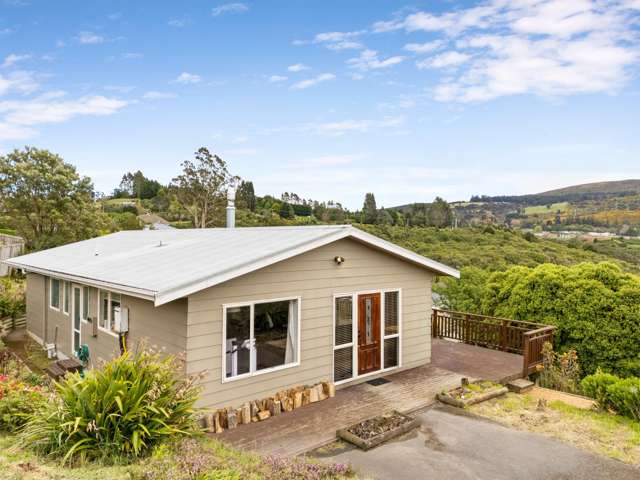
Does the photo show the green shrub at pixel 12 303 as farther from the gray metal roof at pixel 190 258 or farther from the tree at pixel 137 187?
the tree at pixel 137 187

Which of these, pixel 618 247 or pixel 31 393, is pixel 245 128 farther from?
pixel 618 247

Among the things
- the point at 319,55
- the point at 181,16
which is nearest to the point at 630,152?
the point at 319,55

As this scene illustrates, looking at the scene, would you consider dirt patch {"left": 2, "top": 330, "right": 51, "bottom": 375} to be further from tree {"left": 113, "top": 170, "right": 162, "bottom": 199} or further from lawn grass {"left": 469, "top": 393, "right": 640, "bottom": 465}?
tree {"left": 113, "top": 170, "right": 162, "bottom": 199}

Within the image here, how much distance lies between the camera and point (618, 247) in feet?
120

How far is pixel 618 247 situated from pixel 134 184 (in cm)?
7176

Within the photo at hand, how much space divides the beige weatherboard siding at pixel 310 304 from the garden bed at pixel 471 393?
1603mm

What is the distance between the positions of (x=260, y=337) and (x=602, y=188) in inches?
A: 2549

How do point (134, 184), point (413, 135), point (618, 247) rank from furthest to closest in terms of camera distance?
point (134, 184) → point (618, 247) → point (413, 135)

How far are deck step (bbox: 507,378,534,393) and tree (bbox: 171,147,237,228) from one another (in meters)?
37.3

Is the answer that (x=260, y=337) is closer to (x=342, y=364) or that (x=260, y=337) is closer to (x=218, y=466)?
(x=342, y=364)

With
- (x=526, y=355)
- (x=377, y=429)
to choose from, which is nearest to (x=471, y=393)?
(x=526, y=355)

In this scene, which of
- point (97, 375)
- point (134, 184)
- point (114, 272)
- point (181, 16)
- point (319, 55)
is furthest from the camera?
point (134, 184)

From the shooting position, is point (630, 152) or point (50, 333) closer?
point (50, 333)

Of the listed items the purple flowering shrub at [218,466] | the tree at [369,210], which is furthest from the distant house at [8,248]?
the tree at [369,210]
